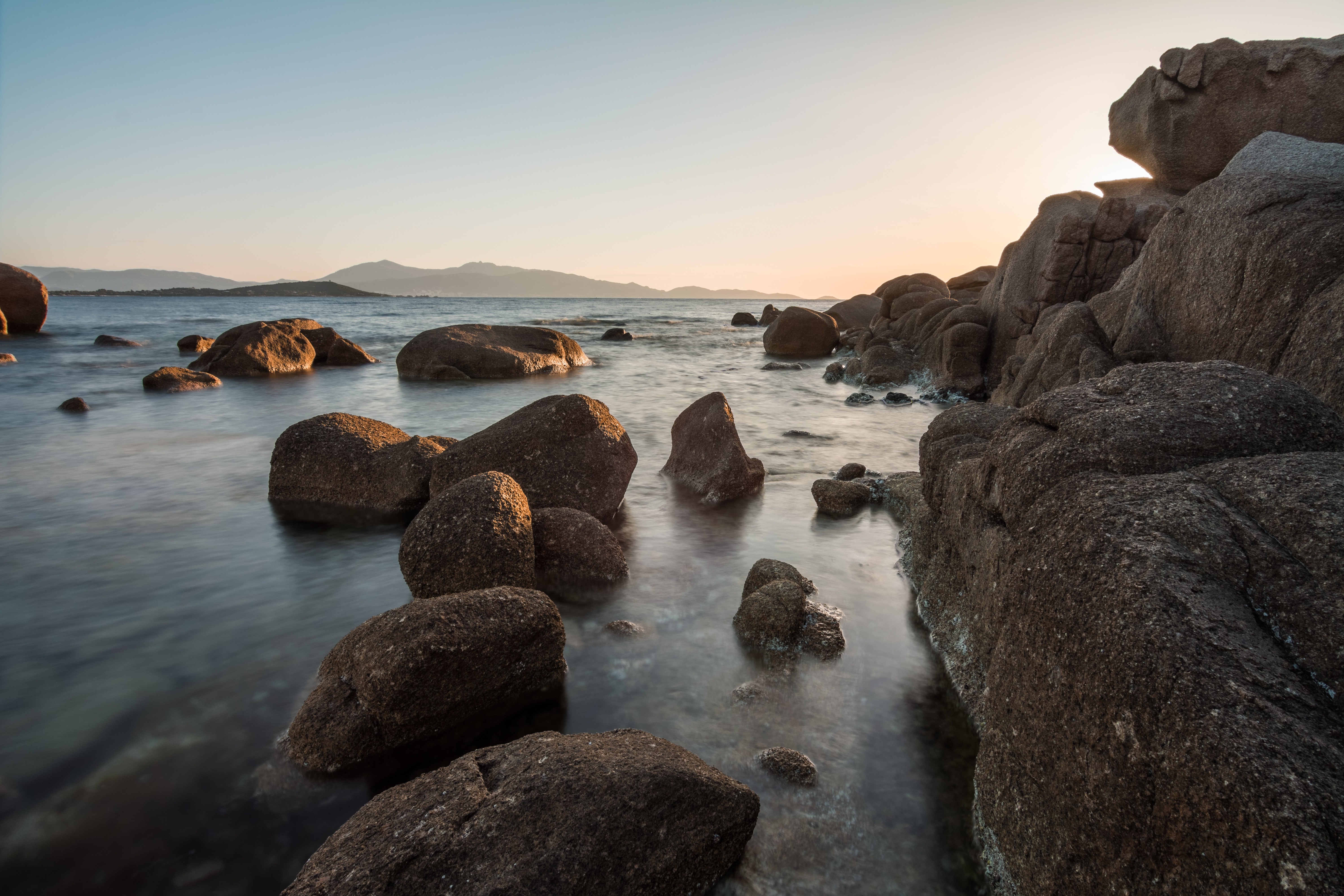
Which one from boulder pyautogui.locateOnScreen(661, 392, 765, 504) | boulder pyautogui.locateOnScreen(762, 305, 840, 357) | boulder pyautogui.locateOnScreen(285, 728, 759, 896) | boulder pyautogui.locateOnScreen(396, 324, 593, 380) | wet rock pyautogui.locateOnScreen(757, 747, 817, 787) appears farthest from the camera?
boulder pyautogui.locateOnScreen(762, 305, 840, 357)

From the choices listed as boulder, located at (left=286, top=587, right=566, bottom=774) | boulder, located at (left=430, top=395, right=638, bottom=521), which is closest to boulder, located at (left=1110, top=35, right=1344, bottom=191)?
boulder, located at (left=430, top=395, right=638, bottom=521)

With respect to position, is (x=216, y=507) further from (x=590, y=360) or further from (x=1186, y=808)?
(x=590, y=360)

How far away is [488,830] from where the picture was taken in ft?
8.46

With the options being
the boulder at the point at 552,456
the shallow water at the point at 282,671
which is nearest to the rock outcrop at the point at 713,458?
the shallow water at the point at 282,671

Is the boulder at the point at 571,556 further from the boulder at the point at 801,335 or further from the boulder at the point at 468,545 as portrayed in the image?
the boulder at the point at 801,335

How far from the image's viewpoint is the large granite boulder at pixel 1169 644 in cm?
175

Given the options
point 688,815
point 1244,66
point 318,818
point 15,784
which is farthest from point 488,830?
point 1244,66

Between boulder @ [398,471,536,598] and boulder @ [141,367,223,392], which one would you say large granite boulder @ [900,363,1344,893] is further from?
boulder @ [141,367,223,392]

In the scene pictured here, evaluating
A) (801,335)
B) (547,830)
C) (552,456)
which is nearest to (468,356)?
(552,456)

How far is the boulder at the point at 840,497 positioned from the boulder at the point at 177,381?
15.5 meters

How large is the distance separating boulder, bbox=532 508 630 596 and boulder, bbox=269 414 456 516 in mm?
2291

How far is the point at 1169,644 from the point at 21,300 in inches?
1635

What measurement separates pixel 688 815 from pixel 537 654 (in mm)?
1656

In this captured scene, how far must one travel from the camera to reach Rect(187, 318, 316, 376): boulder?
62.2ft
